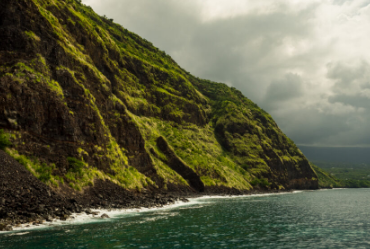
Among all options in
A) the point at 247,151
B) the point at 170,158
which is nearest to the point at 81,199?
the point at 170,158

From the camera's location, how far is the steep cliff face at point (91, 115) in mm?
46091

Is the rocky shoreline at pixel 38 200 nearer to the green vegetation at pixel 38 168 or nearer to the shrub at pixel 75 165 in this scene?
the green vegetation at pixel 38 168

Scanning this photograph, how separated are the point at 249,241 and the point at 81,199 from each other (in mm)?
32761

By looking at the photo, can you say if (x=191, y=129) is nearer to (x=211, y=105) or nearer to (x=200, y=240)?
(x=211, y=105)

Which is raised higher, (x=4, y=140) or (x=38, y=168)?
(x=4, y=140)

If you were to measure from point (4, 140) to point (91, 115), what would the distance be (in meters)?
21.1

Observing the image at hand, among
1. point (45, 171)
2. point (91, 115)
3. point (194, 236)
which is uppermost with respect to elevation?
point (91, 115)

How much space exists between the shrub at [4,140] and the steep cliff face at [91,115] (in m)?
0.86

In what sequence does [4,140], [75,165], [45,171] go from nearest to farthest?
[4,140], [45,171], [75,165]

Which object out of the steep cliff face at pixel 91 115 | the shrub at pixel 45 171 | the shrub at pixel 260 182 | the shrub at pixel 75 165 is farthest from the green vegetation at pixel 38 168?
the shrub at pixel 260 182

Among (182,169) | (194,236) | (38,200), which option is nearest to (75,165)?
(38,200)

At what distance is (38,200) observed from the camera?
33812 millimetres

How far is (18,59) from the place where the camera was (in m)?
50.5

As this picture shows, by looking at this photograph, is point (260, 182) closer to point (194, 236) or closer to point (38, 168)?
point (38, 168)
